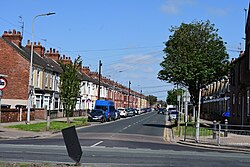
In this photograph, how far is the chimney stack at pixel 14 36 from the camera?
56.0 m

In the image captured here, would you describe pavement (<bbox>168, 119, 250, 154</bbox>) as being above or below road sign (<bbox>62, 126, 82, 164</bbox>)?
below

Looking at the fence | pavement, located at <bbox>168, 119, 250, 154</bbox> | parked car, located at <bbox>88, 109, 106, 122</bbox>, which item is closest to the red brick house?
the fence

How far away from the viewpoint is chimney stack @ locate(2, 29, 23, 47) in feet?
184

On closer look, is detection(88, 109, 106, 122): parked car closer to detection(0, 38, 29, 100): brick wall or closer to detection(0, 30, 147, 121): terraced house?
detection(0, 30, 147, 121): terraced house

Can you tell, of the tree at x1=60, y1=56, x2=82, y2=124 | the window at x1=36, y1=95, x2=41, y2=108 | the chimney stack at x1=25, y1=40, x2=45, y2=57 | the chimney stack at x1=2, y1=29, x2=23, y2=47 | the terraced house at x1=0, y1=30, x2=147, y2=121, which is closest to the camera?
the tree at x1=60, y1=56, x2=82, y2=124

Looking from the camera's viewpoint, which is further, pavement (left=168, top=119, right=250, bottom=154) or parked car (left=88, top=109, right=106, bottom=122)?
parked car (left=88, top=109, right=106, bottom=122)

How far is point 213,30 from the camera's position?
4394 cm

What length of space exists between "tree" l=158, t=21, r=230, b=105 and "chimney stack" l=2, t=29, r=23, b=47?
69.4 feet

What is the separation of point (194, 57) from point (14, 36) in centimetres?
2581

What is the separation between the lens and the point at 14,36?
185ft

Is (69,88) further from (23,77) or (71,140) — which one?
(71,140)

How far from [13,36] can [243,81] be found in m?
30.3

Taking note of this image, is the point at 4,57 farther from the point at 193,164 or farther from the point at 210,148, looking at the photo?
the point at 193,164

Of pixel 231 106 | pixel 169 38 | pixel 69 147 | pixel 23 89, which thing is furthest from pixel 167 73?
pixel 69 147
